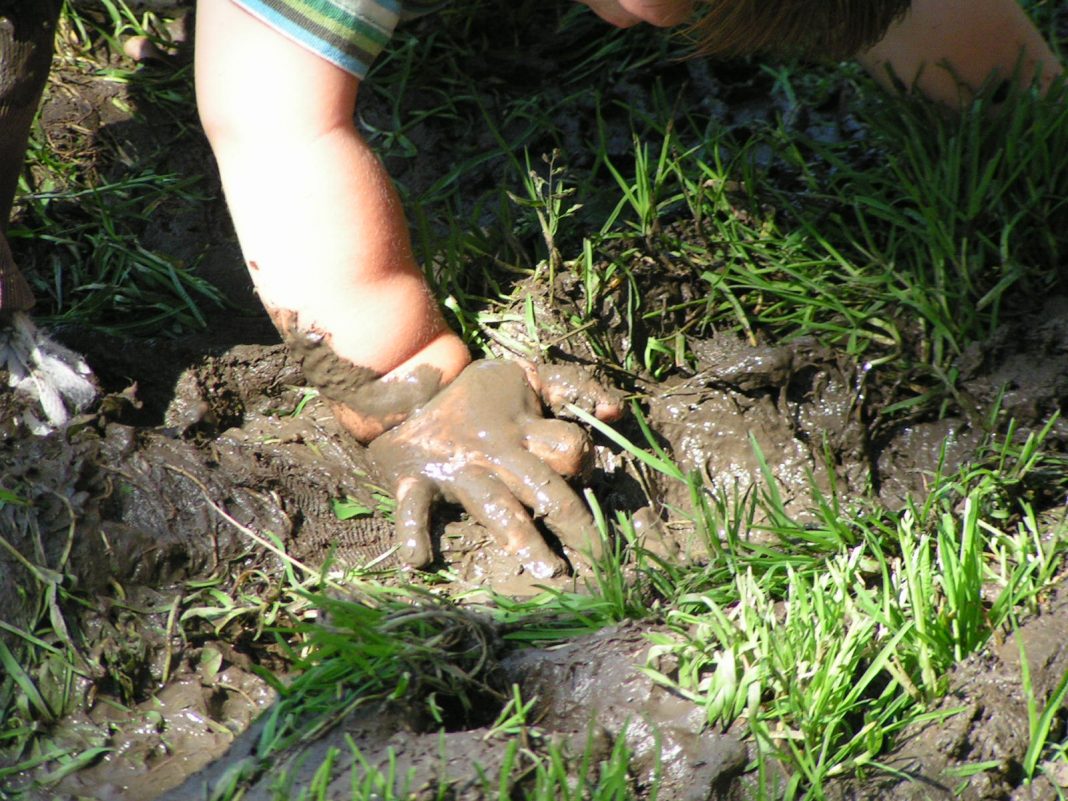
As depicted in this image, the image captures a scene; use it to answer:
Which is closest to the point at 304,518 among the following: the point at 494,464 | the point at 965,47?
the point at 494,464

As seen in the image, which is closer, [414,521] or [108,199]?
[414,521]

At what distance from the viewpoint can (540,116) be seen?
3.22 meters

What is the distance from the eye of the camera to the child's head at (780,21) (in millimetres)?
2256

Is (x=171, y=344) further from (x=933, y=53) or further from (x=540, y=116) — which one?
(x=933, y=53)

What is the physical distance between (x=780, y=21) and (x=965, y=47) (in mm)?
818

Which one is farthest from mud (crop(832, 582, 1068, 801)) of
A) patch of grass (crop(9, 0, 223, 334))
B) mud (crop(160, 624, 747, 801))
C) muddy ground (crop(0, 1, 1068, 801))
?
patch of grass (crop(9, 0, 223, 334))

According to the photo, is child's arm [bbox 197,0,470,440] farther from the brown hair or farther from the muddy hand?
the brown hair

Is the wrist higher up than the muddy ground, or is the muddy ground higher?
the wrist

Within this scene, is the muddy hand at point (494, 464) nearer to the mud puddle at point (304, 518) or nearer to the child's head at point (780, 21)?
the mud puddle at point (304, 518)

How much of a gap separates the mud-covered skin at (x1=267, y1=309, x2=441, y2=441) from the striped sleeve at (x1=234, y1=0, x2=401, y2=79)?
54 cm

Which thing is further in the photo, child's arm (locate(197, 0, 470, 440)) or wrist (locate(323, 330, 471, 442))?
wrist (locate(323, 330, 471, 442))

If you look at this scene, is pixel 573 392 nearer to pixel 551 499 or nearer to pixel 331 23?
pixel 551 499

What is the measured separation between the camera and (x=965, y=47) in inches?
112

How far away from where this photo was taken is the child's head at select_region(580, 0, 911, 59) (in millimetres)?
2256
